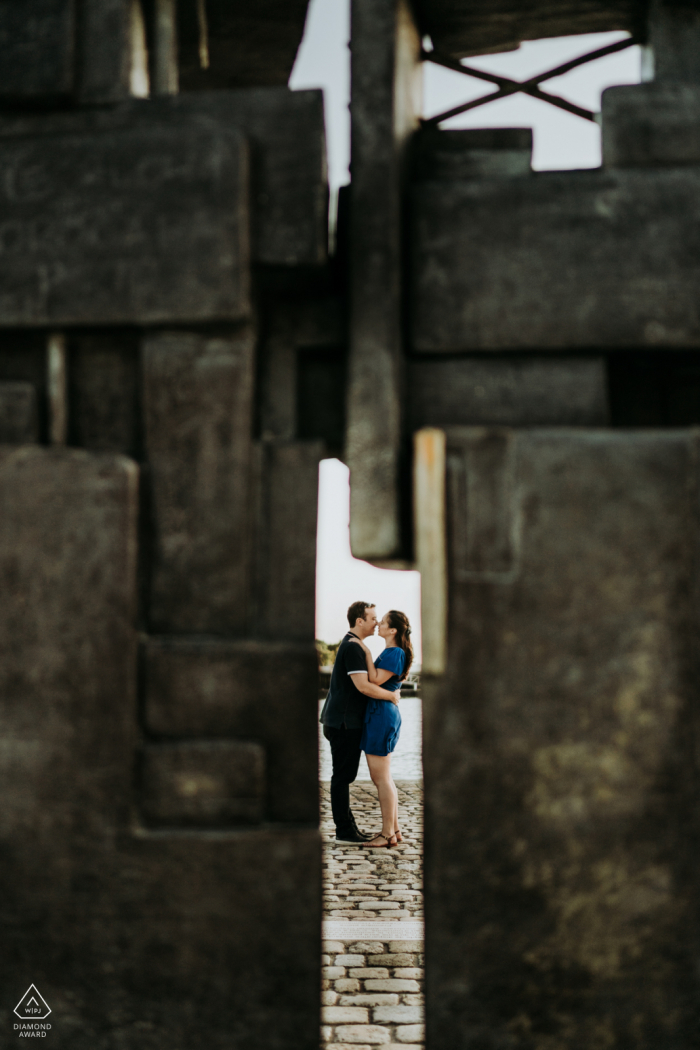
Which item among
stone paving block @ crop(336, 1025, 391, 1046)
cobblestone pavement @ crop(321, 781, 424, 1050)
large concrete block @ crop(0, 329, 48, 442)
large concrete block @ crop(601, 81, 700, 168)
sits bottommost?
cobblestone pavement @ crop(321, 781, 424, 1050)

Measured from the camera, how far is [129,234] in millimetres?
2320

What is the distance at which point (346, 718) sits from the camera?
4.88m

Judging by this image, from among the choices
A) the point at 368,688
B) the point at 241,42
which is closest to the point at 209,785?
the point at 368,688

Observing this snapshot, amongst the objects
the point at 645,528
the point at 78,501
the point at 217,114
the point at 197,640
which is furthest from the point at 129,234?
the point at 645,528

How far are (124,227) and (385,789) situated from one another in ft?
12.5

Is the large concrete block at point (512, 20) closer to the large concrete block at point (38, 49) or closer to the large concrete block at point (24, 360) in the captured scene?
the large concrete block at point (38, 49)

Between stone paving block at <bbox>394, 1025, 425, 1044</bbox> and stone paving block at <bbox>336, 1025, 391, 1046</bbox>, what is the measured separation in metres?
0.04

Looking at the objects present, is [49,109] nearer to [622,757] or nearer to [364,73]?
[364,73]

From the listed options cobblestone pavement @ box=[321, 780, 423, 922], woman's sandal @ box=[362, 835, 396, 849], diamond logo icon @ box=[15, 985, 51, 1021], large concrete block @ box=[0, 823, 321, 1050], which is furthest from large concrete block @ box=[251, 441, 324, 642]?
woman's sandal @ box=[362, 835, 396, 849]

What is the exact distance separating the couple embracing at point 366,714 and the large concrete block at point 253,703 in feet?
8.38

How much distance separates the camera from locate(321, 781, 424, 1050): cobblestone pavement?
Answer: 9.04ft

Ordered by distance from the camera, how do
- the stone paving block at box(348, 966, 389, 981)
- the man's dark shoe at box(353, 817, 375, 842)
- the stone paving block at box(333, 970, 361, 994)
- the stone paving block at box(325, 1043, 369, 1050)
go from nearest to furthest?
the stone paving block at box(325, 1043, 369, 1050) < the stone paving block at box(333, 970, 361, 994) < the stone paving block at box(348, 966, 389, 981) < the man's dark shoe at box(353, 817, 375, 842)

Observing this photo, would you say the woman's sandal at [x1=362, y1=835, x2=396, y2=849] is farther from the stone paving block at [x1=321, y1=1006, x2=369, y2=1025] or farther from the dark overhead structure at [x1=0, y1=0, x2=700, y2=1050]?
the dark overhead structure at [x1=0, y1=0, x2=700, y2=1050]

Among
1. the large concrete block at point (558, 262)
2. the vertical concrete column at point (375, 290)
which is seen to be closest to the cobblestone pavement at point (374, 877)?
the vertical concrete column at point (375, 290)
